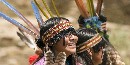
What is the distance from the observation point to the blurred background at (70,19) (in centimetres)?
709

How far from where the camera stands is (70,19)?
8250mm

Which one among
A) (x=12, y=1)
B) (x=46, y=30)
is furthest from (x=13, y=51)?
(x=46, y=30)

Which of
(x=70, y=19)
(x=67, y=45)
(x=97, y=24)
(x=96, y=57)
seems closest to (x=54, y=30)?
(x=67, y=45)

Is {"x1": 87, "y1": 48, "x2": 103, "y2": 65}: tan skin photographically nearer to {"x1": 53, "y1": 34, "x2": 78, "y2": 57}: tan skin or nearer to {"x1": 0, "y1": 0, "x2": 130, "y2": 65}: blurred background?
{"x1": 53, "y1": 34, "x2": 78, "y2": 57}: tan skin

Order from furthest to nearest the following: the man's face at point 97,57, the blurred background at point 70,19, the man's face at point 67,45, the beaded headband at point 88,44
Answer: the blurred background at point 70,19
the man's face at point 97,57
the beaded headband at point 88,44
the man's face at point 67,45

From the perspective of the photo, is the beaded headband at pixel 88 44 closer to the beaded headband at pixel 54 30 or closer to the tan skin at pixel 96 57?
the tan skin at pixel 96 57

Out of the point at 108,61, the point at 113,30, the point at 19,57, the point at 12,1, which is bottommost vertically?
the point at 108,61

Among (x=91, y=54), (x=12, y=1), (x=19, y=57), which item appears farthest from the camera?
(x=12, y=1)

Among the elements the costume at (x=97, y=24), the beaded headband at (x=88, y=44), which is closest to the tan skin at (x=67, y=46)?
the beaded headband at (x=88, y=44)

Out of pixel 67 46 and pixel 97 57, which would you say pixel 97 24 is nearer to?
pixel 97 57

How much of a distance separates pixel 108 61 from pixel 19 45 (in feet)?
12.7

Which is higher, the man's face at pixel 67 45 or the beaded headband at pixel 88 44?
the beaded headband at pixel 88 44

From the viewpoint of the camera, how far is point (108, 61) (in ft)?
11.5

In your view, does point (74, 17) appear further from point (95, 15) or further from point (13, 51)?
point (95, 15)
